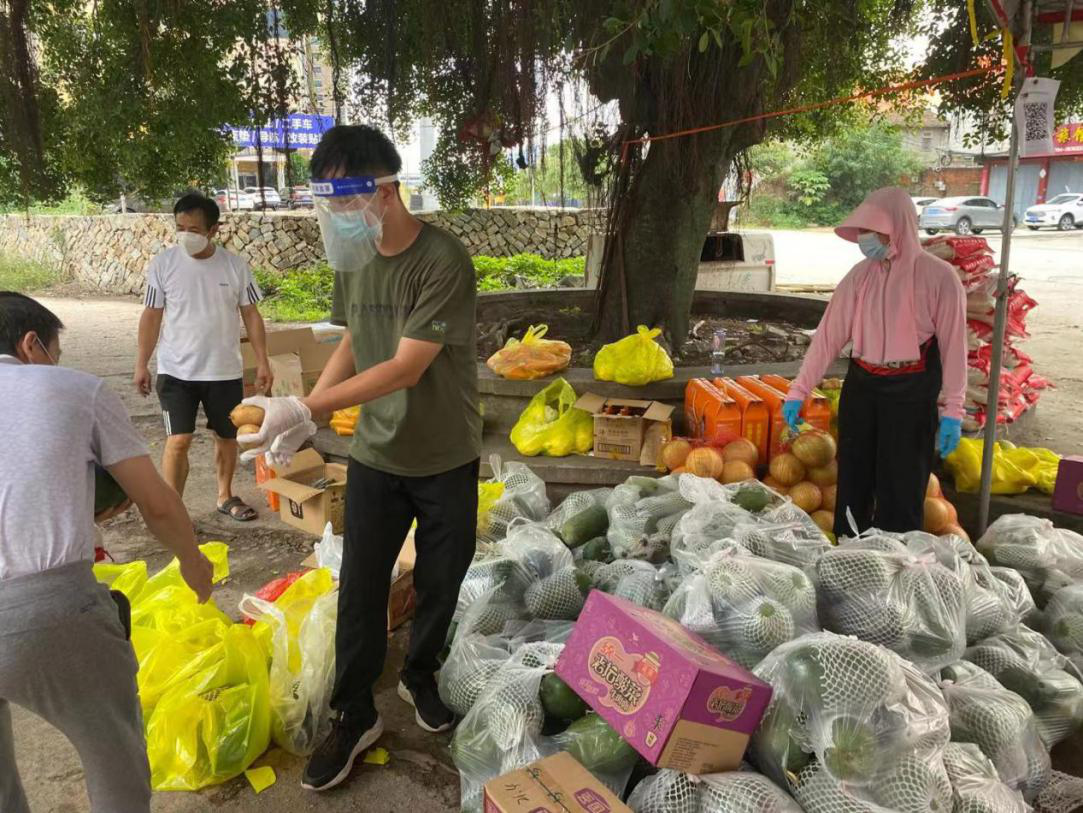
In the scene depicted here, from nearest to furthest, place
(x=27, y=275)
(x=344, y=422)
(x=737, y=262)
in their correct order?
(x=344, y=422) < (x=737, y=262) < (x=27, y=275)

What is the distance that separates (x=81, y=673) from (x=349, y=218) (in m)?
1.32

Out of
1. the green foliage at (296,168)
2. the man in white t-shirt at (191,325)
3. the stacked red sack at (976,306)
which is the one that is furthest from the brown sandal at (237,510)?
the stacked red sack at (976,306)

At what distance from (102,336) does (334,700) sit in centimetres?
962

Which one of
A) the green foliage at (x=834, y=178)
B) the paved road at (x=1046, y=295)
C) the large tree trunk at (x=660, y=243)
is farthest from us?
the green foliage at (x=834, y=178)

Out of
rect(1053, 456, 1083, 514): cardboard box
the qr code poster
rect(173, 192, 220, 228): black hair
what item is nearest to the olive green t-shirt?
rect(173, 192, 220, 228): black hair

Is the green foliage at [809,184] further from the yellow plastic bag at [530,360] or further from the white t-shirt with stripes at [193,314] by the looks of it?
the white t-shirt with stripes at [193,314]

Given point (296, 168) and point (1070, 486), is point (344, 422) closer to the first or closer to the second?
point (296, 168)

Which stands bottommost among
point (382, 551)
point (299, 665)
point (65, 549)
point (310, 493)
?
point (299, 665)

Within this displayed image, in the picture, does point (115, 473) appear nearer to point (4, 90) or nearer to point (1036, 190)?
point (4, 90)

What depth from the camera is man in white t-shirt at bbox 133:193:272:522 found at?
4164 mm

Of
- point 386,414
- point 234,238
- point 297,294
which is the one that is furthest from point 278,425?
point 234,238

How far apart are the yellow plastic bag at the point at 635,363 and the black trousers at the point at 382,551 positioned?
2.24 metres

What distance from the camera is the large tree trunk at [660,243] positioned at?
5.53m

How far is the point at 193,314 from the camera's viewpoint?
4172 mm
